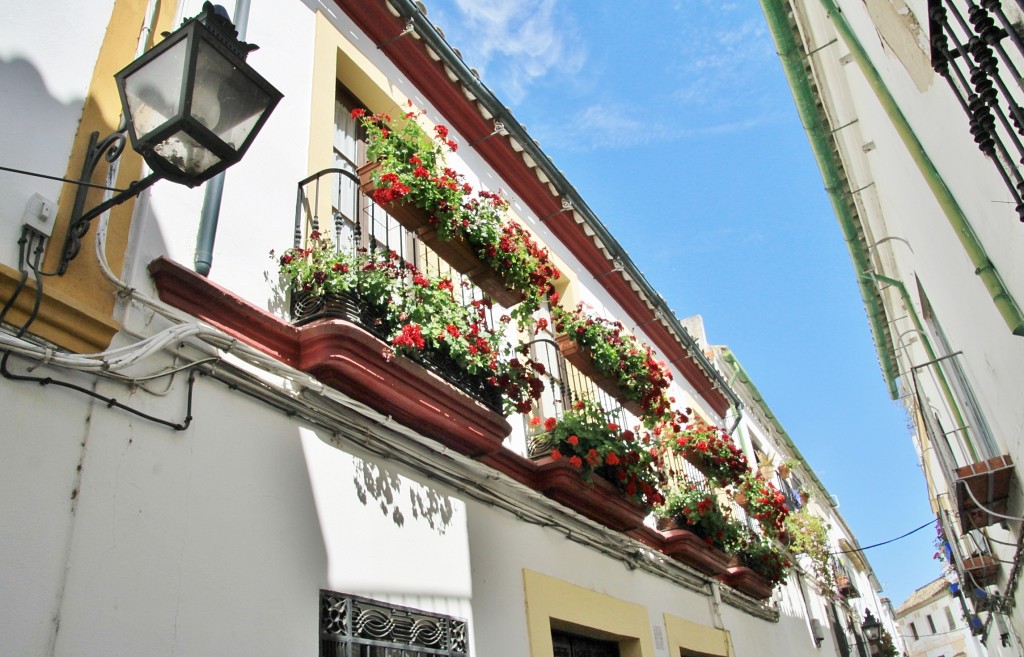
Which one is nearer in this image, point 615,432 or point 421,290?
point 421,290

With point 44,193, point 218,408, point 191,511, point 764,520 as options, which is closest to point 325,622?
point 191,511

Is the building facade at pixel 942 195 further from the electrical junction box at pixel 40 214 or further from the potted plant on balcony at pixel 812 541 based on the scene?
the electrical junction box at pixel 40 214

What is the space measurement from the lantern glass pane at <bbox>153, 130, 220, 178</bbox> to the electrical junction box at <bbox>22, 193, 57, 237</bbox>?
0.49m

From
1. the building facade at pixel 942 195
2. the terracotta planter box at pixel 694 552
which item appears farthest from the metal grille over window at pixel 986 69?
the terracotta planter box at pixel 694 552

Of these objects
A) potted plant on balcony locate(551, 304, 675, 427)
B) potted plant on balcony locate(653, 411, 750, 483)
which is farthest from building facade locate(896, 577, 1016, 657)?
potted plant on balcony locate(551, 304, 675, 427)

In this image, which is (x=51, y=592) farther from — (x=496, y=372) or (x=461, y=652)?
(x=496, y=372)

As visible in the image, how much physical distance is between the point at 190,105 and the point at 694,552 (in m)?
6.13

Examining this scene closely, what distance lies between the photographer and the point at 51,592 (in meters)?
2.31

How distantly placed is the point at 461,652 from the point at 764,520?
6.38m

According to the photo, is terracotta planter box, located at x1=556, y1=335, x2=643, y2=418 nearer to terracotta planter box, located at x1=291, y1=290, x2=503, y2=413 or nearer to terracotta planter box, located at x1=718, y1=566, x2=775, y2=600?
terracotta planter box, located at x1=291, y1=290, x2=503, y2=413

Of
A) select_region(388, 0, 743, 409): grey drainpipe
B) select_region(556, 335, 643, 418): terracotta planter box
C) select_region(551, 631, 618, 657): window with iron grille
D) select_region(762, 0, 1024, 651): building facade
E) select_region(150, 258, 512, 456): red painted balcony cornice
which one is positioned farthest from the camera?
select_region(556, 335, 643, 418): terracotta planter box

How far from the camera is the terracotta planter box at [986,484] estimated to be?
227 inches

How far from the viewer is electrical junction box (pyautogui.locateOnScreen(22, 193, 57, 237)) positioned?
2668mm

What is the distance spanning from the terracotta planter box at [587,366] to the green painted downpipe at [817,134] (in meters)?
3.80
